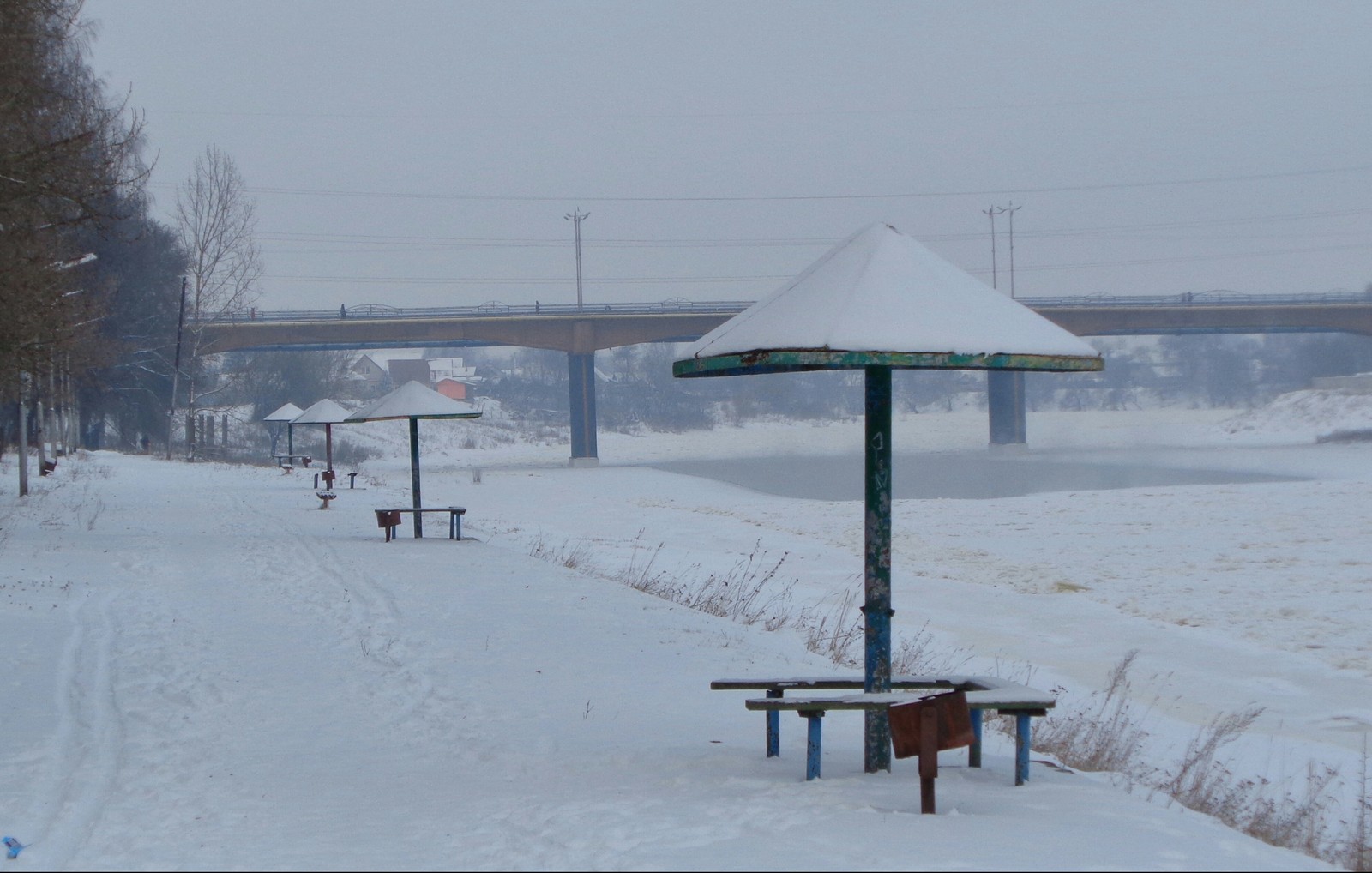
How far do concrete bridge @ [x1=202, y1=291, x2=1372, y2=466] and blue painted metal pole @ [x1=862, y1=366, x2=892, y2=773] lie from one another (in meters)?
58.1

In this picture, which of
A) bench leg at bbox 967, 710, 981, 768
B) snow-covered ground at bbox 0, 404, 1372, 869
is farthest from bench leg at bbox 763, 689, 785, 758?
bench leg at bbox 967, 710, 981, 768

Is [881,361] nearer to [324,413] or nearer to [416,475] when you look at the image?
[416,475]

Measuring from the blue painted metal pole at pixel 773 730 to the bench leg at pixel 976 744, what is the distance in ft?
3.20

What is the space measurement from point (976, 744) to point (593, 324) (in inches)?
2410

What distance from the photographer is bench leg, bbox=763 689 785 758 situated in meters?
6.75

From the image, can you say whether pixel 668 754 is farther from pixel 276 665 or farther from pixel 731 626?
pixel 731 626

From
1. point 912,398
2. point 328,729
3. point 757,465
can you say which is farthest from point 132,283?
point 912,398

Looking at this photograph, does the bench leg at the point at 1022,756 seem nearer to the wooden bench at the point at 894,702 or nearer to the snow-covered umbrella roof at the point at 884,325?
the wooden bench at the point at 894,702

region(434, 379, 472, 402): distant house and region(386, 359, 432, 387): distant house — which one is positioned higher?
region(386, 359, 432, 387): distant house

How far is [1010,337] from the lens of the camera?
20.0ft

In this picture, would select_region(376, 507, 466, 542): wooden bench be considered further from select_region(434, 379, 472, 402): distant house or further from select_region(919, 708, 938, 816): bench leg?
select_region(434, 379, 472, 402): distant house

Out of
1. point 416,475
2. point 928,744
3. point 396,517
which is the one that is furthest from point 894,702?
point 416,475

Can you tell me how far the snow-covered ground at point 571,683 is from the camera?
5.40 m

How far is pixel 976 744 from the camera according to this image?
21.7ft
